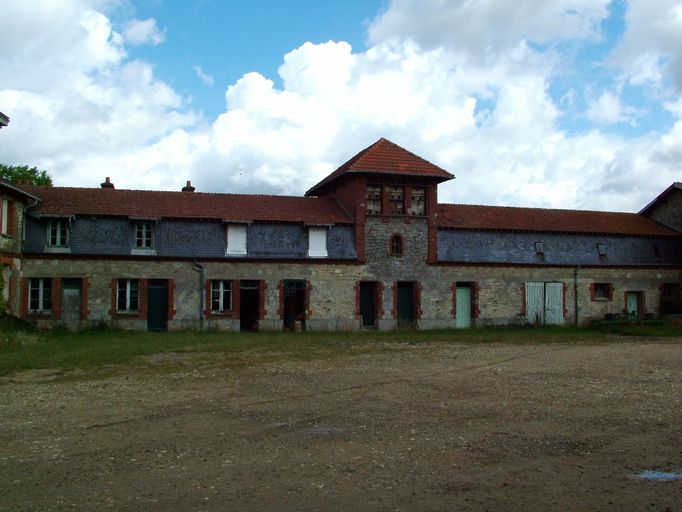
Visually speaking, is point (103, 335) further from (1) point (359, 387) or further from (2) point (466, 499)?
(2) point (466, 499)

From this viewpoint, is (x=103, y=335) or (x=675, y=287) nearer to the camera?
(x=103, y=335)

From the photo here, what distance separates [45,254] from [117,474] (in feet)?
73.5

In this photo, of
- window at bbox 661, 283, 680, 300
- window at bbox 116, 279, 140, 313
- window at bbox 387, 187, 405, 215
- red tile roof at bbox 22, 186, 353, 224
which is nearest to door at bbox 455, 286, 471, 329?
window at bbox 387, 187, 405, 215

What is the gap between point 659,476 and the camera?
24.1 ft

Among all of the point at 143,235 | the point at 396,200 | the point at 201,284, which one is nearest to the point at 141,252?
the point at 143,235

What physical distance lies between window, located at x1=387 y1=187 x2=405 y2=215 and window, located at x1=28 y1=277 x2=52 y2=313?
1478cm

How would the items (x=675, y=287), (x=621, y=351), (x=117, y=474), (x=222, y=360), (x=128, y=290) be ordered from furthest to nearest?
1. (x=675, y=287)
2. (x=128, y=290)
3. (x=621, y=351)
4. (x=222, y=360)
5. (x=117, y=474)

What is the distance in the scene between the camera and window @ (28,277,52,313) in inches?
1091

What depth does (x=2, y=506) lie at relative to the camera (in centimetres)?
644

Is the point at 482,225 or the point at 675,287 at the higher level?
the point at 482,225

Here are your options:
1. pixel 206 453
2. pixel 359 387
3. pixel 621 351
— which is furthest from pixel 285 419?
pixel 621 351

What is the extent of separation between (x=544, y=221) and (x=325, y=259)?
1211 centimetres

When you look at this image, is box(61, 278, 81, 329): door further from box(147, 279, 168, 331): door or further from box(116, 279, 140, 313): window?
box(147, 279, 168, 331): door

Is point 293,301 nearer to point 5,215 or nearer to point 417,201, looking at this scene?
point 417,201
